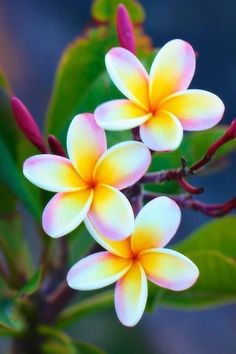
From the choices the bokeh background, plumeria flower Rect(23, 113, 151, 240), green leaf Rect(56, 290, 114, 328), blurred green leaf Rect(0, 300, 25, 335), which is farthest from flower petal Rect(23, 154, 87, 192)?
the bokeh background

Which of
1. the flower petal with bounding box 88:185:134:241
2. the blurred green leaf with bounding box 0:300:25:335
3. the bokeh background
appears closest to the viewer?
the flower petal with bounding box 88:185:134:241

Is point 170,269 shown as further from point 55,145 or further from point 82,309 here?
point 82,309

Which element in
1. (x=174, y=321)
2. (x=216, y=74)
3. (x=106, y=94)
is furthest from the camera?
(x=216, y=74)

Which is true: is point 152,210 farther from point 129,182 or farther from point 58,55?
point 58,55

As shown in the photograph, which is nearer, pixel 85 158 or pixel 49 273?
pixel 85 158

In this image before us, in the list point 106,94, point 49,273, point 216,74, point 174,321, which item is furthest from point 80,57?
point 216,74

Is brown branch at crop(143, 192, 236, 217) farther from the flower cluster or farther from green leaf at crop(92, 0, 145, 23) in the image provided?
green leaf at crop(92, 0, 145, 23)
